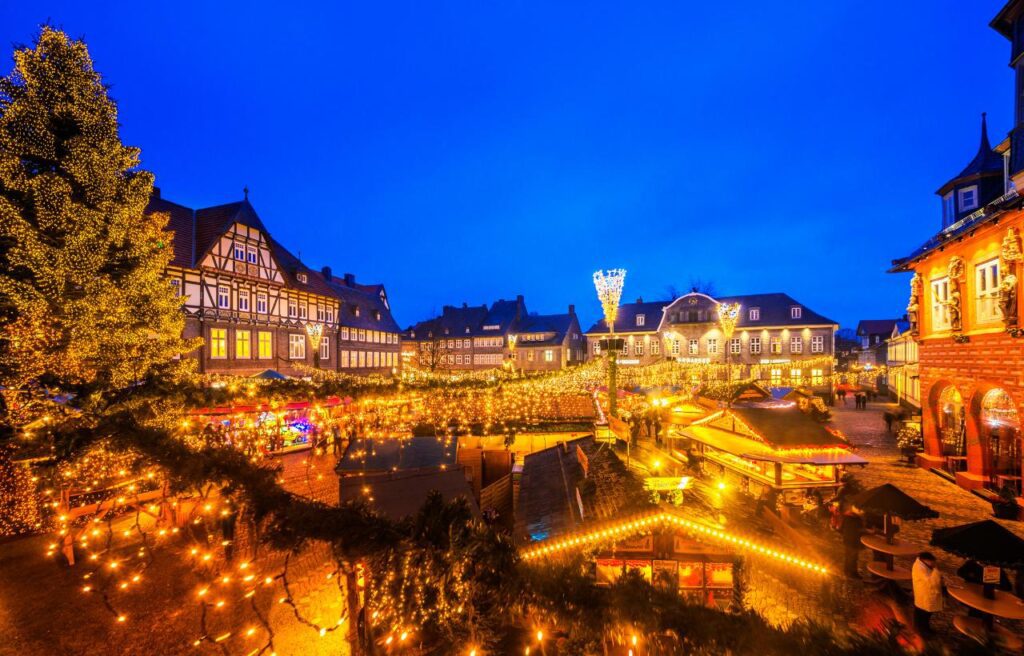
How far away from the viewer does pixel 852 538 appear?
324 inches

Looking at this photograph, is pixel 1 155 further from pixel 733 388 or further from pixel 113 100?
pixel 733 388

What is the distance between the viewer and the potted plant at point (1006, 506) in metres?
10.5

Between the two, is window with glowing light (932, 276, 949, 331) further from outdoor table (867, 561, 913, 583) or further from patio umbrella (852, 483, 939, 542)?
outdoor table (867, 561, 913, 583)

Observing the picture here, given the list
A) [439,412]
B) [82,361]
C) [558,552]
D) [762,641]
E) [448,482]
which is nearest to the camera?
[762,641]

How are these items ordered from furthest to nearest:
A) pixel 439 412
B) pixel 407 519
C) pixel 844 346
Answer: pixel 844 346 < pixel 439 412 < pixel 407 519

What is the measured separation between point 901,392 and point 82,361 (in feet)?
146

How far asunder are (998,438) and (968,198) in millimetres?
8038

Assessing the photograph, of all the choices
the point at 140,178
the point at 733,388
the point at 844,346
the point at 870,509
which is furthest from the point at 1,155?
the point at 844,346

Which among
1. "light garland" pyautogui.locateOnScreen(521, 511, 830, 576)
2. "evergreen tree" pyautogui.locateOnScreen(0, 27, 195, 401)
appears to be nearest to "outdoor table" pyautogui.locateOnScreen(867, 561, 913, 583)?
"light garland" pyautogui.locateOnScreen(521, 511, 830, 576)

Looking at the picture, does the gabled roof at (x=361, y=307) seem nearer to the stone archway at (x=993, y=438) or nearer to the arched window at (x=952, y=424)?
the arched window at (x=952, y=424)

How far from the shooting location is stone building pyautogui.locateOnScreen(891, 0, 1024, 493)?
34.9ft

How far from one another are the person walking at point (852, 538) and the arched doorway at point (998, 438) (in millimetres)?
7696

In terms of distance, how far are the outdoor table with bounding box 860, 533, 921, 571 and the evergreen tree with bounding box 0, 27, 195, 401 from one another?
595 inches

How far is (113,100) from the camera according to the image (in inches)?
384
